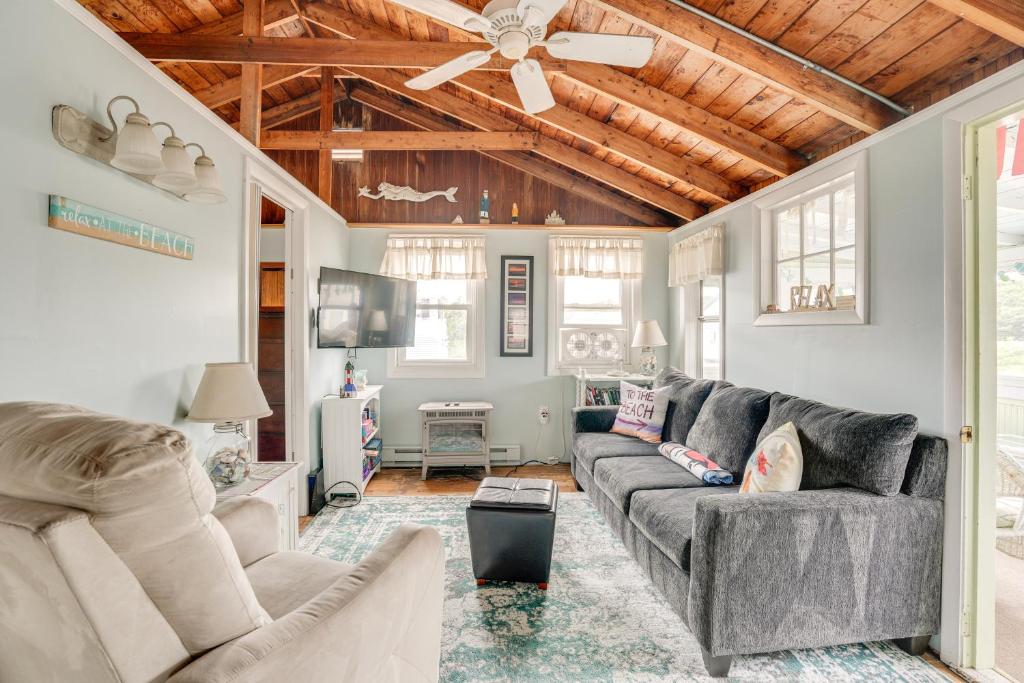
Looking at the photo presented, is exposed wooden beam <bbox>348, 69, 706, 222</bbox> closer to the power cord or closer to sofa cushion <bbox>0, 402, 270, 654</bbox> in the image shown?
the power cord

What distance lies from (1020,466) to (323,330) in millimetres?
4374

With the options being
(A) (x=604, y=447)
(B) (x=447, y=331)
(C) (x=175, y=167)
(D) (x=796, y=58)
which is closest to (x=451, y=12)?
(C) (x=175, y=167)

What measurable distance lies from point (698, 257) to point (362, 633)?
142 inches

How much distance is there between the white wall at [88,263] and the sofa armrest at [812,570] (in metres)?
2.23

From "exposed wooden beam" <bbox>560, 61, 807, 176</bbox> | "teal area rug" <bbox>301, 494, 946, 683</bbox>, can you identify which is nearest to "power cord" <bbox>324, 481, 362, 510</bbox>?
"teal area rug" <bbox>301, 494, 946, 683</bbox>

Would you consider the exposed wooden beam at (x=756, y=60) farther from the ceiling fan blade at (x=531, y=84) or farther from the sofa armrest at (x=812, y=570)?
the sofa armrest at (x=812, y=570)

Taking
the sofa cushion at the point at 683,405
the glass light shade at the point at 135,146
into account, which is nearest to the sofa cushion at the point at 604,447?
the sofa cushion at the point at 683,405

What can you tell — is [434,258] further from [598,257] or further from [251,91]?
[251,91]

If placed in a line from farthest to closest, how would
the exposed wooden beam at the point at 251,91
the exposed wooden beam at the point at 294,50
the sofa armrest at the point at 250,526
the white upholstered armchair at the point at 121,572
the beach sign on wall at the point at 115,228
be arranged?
1. the exposed wooden beam at the point at 251,91
2. the exposed wooden beam at the point at 294,50
3. the sofa armrest at the point at 250,526
4. the beach sign on wall at the point at 115,228
5. the white upholstered armchair at the point at 121,572

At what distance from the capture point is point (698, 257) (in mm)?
3881

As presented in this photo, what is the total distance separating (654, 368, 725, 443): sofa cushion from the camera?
331 cm

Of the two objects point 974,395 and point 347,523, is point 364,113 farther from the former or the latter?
point 974,395

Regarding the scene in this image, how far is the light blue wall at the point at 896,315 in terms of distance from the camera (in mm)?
1974

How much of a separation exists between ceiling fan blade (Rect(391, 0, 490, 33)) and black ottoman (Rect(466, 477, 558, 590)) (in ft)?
A: 6.77
